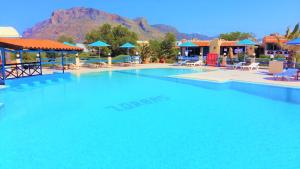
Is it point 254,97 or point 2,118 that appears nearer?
point 2,118

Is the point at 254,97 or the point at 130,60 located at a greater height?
the point at 130,60

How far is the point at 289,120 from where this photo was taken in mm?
6617

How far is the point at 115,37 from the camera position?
32.6 m

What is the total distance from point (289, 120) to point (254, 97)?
9.82 feet

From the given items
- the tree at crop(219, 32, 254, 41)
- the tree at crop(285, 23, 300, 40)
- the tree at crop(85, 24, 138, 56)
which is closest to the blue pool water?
the tree at crop(285, 23, 300, 40)

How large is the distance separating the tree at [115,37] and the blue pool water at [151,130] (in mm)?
21526

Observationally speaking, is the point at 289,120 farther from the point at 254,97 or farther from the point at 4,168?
the point at 4,168

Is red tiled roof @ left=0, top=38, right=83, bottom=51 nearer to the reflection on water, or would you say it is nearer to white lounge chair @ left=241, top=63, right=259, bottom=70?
the reflection on water

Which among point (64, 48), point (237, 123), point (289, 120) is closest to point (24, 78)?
point (64, 48)

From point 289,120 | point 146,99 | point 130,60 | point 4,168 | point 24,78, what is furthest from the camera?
point 130,60

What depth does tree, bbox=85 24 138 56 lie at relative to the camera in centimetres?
3150

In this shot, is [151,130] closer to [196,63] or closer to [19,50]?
[19,50]

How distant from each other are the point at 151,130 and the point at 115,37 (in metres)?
28.2

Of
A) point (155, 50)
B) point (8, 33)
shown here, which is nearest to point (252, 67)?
point (155, 50)
